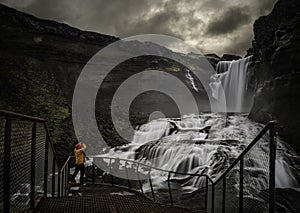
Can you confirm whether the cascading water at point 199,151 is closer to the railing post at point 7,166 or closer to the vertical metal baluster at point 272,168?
the vertical metal baluster at point 272,168

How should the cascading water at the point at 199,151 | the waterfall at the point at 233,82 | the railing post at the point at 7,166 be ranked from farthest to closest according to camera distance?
the waterfall at the point at 233,82 → the cascading water at the point at 199,151 → the railing post at the point at 7,166

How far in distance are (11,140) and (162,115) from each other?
30.4 meters

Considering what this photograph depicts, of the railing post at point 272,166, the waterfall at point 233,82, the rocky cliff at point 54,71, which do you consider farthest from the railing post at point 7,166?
the waterfall at point 233,82

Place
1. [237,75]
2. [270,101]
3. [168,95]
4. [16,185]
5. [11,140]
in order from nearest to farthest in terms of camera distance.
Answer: [11,140] < [16,185] < [270,101] < [237,75] < [168,95]

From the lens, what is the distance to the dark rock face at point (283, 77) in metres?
16.0

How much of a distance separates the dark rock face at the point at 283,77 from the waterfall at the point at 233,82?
346 inches

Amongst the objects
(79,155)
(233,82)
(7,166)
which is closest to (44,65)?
(233,82)

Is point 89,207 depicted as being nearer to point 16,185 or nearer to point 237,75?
point 16,185

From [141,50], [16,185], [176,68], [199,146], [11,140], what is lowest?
[199,146]

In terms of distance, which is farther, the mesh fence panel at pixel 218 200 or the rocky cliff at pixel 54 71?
the rocky cliff at pixel 54 71

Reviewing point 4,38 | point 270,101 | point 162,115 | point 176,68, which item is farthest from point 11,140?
point 176,68

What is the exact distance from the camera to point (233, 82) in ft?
108

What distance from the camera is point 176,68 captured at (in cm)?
4750

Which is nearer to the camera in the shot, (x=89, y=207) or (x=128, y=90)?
(x=89, y=207)
